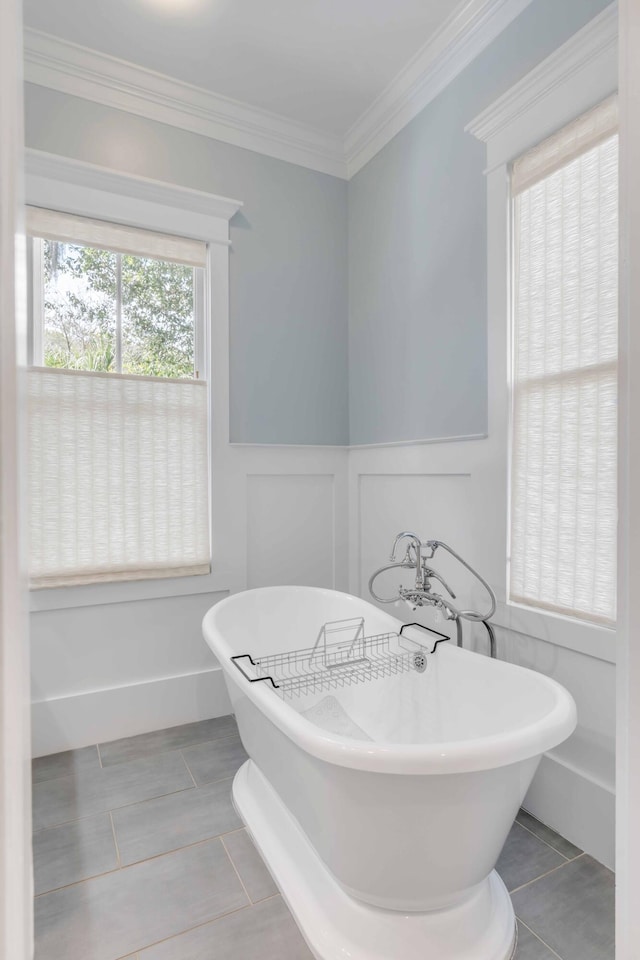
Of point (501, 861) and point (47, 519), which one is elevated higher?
point (47, 519)

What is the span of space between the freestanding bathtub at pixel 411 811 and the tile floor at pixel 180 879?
81 millimetres

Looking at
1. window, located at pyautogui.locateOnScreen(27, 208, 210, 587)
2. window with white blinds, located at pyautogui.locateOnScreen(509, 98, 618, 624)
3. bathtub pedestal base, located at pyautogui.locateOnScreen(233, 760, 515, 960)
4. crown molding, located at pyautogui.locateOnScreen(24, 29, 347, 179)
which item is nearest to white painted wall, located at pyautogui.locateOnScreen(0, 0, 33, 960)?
bathtub pedestal base, located at pyautogui.locateOnScreen(233, 760, 515, 960)

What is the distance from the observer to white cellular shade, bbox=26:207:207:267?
2.16 meters

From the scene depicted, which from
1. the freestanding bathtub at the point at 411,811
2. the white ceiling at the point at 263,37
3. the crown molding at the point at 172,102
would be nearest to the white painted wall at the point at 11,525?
the freestanding bathtub at the point at 411,811

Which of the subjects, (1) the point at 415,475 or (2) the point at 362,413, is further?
(2) the point at 362,413

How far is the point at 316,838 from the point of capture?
130 cm

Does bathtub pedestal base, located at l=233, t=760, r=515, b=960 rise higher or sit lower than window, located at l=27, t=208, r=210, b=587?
lower

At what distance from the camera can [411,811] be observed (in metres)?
1.08

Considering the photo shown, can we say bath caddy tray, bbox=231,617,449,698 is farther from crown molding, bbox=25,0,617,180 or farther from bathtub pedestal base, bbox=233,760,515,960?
crown molding, bbox=25,0,617,180

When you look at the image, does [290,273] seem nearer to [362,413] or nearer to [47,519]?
[362,413]

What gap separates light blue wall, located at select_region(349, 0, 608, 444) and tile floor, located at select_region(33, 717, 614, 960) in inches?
57.1

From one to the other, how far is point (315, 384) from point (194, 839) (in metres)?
2.05

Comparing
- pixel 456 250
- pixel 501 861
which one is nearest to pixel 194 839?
pixel 501 861

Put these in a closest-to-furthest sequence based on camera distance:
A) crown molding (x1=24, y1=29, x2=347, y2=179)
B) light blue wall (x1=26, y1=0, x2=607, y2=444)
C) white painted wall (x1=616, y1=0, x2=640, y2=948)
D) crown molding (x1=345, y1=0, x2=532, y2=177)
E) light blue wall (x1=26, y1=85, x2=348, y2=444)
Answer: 1. white painted wall (x1=616, y1=0, x2=640, y2=948)
2. crown molding (x1=345, y1=0, x2=532, y2=177)
3. light blue wall (x1=26, y1=0, x2=607, y2=444)
4. crown molding (x1=24, y1=29, x2=347, y2=179)
5. light blue wall (x1=26, y1=85, x2=348, y2=444)
